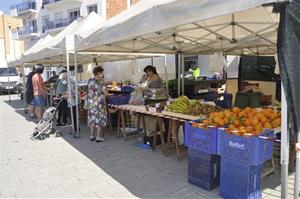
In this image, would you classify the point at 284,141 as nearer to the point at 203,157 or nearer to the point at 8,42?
the point at 203,157

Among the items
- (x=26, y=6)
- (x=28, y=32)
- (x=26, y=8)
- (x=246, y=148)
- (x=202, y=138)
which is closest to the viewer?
(x=246, y=148)

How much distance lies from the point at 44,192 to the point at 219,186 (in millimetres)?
2499

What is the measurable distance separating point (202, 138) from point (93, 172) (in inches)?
81.3

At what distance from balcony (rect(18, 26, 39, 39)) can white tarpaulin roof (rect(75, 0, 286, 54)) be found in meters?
32.4

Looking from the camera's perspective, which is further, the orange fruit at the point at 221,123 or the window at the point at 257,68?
the window at the point at 257,68

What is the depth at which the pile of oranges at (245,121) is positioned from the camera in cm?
365

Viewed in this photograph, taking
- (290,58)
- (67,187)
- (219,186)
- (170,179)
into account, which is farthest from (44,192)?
(290,58)

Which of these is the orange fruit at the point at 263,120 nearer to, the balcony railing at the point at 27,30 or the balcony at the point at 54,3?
the balcony at the point at 54,3

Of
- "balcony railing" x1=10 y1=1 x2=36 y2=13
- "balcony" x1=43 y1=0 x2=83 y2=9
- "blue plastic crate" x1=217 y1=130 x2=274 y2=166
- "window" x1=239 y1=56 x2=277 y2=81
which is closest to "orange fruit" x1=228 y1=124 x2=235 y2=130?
"blue plastic crate" x1=217 y1=130 x2=274 y2=166

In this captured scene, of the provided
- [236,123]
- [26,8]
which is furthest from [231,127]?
[26,8]

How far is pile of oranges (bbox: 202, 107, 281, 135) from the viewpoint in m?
Result: 3.65

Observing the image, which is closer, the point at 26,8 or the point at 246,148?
the point at 246,148

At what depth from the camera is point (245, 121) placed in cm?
385

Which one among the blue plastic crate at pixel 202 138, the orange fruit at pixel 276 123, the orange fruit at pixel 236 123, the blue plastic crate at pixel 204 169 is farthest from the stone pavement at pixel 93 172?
the orange fruit at pixel 236 123
